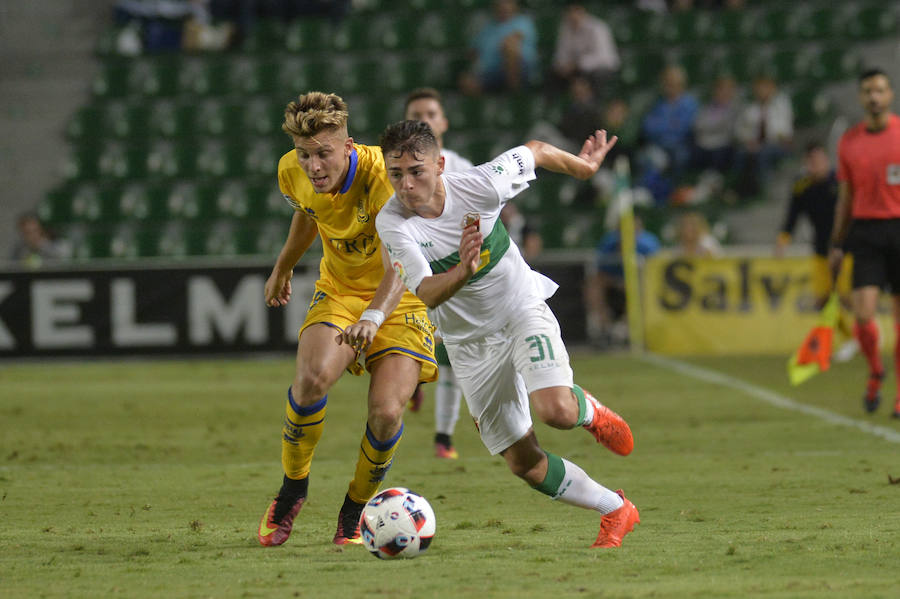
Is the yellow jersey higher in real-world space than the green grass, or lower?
higher

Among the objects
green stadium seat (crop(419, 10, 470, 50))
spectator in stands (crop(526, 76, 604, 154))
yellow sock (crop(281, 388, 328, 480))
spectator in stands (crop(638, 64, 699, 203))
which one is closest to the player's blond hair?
yellow sock (crop(281, 388, 328, 480))

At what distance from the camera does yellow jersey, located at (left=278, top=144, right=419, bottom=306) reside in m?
5.29

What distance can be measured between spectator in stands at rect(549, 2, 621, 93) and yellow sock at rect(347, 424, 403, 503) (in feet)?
42.9

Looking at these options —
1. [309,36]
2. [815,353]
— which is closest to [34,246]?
[309,36]

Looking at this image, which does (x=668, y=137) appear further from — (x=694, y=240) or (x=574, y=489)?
(x=574, y=489)

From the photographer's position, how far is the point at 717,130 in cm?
1703

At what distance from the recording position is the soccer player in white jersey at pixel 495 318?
4738mm

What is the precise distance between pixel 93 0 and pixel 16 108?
2.41m

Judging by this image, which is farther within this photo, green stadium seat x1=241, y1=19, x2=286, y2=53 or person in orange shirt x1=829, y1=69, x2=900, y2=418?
green stadium seat x1=241, y1=19, x2=286, y2=53

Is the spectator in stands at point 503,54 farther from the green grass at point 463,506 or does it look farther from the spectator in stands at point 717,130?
the green grass at point 463,506

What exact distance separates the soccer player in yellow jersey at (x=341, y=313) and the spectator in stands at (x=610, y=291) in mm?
9561

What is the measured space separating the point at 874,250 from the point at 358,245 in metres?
4.96

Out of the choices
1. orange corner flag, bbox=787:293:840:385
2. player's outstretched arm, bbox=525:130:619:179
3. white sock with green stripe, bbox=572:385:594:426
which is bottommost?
orange corner flag, bbox=787:293:840:385

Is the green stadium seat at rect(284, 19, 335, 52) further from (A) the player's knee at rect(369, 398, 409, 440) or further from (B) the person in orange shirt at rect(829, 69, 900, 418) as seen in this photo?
(A) the player's knee at rect(369, 398, 409, 440)
